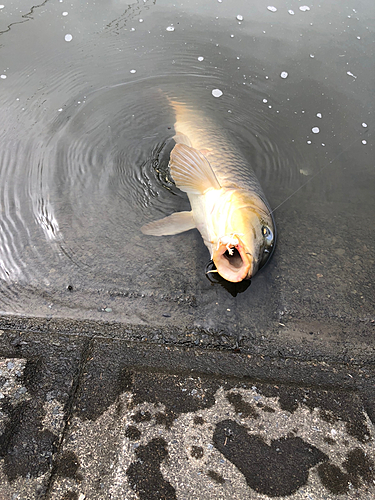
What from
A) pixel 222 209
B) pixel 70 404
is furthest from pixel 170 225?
pixel 70 404

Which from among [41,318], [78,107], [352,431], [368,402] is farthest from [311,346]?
[78,107]

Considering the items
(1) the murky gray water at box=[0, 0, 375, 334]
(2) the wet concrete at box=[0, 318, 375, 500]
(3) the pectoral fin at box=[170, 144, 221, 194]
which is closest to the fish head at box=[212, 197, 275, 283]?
(1) the murky gray water at box=[0, 0, 375, 334]

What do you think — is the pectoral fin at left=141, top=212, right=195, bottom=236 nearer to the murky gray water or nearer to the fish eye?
the murky gray water

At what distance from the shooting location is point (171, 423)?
1.68m

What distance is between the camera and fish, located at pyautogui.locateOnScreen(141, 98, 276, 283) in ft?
7.93

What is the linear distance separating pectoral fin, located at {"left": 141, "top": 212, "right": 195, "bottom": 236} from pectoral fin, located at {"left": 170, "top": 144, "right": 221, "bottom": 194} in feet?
0.92

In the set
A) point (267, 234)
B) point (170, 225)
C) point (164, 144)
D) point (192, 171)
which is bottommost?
point (267, 234)

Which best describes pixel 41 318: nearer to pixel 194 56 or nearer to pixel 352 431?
pixel 352 431

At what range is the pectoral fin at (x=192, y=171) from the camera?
2.99m

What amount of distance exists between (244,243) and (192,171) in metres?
0.93

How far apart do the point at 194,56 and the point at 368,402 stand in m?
4.96

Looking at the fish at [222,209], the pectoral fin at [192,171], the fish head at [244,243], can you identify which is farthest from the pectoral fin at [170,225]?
the fish head at [244,243]

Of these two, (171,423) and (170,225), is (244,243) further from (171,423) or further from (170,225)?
(171,423)

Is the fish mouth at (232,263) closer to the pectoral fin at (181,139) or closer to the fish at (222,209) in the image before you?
the fish at (222,209)
